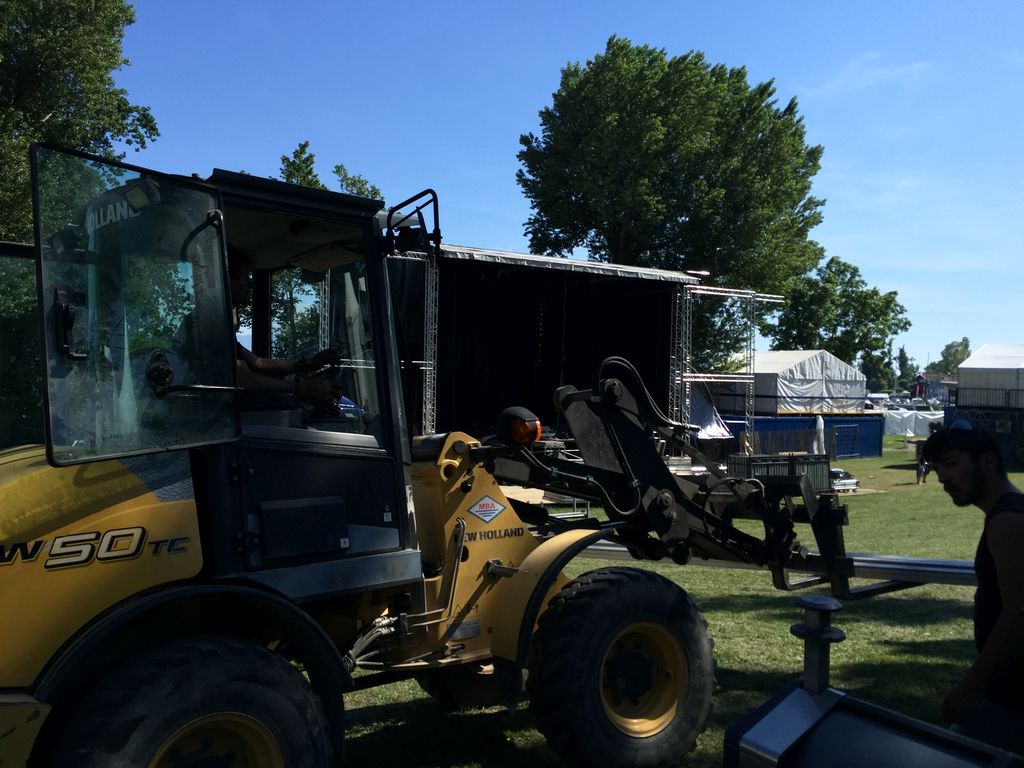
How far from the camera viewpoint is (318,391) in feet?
12.1

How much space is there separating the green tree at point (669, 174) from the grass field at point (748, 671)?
828 inches

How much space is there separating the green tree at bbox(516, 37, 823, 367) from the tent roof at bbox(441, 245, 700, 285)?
9.73 metres

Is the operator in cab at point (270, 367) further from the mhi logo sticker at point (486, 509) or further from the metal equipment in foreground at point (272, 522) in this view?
the mhi logo sticker at point (486, 509)

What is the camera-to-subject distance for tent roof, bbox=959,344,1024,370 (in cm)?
3122

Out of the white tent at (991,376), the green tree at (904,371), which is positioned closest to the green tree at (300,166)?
the white tent at (991,376)

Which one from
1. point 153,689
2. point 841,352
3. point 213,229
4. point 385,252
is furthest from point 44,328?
point 841,352

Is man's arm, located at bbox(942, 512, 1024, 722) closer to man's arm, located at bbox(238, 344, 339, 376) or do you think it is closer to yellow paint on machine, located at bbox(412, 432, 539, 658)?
yellow paint on machine, located at bbox(412, 432, 539, 658)

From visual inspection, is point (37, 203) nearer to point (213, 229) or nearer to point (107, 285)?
point (107, 285)

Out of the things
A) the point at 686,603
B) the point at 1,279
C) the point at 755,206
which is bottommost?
the point at 686,603

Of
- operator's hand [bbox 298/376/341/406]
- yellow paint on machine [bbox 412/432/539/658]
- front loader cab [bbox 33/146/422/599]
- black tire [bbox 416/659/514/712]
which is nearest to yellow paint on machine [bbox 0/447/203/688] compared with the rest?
front loader cab [bbox 33/146/422/599]

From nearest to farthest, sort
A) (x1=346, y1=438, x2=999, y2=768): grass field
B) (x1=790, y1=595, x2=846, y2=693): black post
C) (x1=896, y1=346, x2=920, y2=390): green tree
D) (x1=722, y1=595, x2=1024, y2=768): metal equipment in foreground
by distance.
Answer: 1. (x1=722, y1=595, x2=1024, y2=768): metal equipment in foreground
2. (x1=790, y1=595, x2=846, y2=693): black post
3. (x1=346, y1=438, x2=999, y2=768): grass field
4. (x1=896, y1=346, x2=920, y2=390): green tree

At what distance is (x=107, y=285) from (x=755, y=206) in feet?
99.3

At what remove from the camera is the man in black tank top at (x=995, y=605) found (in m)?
2.73

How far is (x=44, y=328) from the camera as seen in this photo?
2.64 m
